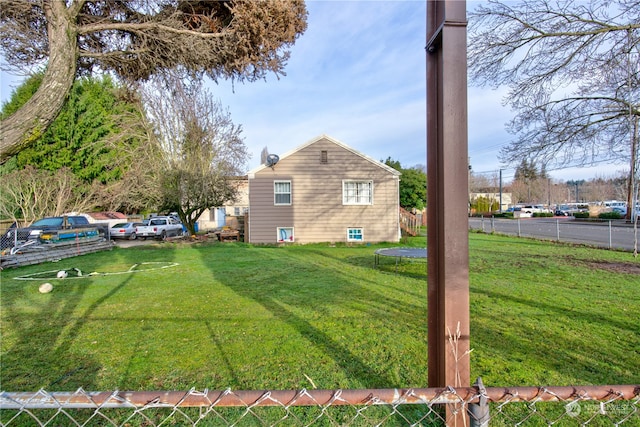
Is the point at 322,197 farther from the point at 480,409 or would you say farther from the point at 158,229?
the point at 480,409

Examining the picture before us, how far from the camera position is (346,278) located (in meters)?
8.03

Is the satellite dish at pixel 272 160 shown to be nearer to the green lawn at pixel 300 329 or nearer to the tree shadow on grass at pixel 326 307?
the tree shadow on grass at pixel 326 307

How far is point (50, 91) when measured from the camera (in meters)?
3.44

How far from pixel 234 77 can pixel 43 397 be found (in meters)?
5.48

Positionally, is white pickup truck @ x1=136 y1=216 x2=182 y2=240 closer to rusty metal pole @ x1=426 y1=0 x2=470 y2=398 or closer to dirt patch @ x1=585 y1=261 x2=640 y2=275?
dirt patch @ x1=585 y1=261 x2=640 y2=275

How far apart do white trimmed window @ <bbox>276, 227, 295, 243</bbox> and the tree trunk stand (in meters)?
12.7

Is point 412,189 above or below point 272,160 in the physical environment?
below

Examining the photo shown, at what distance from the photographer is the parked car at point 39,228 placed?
1364 centimetres

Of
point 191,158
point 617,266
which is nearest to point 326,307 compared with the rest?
point 617,266

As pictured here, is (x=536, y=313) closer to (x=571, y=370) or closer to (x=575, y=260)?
(x=571, y=370)

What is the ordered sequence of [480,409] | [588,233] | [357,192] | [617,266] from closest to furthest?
[480,409], [617,266], [357,192], [588,233]

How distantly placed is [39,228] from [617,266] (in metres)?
22.3

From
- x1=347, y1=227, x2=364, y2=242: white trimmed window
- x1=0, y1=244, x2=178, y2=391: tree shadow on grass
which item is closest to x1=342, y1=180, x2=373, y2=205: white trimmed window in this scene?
x1=347, y1=227, x2=364, y2=242: white trimmed window

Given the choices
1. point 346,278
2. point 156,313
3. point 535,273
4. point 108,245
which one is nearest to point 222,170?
point 108,245
